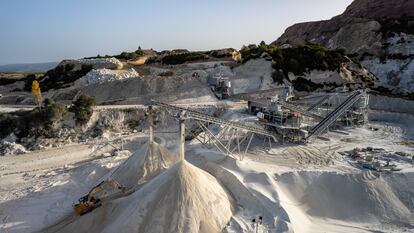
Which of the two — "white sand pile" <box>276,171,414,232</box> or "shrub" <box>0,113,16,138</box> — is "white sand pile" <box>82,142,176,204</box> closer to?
"white sand pile" <box>276,171,414,232</box>

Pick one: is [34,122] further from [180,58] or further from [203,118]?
[180,58]

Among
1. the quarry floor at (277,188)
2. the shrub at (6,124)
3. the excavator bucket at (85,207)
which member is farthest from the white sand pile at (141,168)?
the shrub at (6,124)

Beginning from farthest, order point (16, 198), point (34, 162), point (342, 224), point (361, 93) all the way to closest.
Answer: point (361, 93) → point (34, 162) → point (16, 198) → point (342, 224)

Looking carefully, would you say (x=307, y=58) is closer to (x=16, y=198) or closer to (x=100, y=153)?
A: (x=100, y=153)

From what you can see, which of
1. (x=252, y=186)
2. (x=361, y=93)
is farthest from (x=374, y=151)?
(x=252, y=186)

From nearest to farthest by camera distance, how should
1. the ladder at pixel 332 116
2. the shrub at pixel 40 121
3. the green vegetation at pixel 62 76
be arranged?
the ladder at pixel 332 116 < the shrub at pixel 40 121 < the green vegetation at pixel 62 76

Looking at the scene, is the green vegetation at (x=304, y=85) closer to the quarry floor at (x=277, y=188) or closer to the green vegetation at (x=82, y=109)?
the quarry floor at (x=277, y=188)
